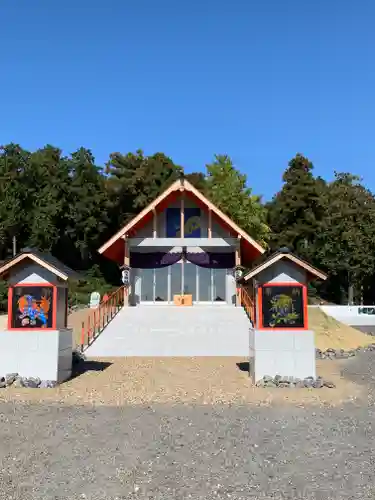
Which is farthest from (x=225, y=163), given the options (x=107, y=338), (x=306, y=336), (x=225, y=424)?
(x=225, y=424)

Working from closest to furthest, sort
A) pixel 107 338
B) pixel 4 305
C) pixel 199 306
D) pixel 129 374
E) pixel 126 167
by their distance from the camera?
1. pixel 129 374
2. pixel 107 338
3. pixel 199 306
4. pixel 4 305
5. pixel 126 167

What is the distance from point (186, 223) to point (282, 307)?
1439 centimetres

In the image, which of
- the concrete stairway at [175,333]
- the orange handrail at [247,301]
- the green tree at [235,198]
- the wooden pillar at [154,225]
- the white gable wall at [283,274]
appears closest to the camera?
the white gable wall at [283,274]

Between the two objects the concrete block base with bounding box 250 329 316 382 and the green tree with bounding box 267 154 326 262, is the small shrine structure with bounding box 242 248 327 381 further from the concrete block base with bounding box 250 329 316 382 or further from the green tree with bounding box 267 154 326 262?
the green tree with bounding box 267 154 326 262

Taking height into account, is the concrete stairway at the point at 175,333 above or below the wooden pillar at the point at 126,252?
below

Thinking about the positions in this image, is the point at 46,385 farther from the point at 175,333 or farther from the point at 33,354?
the point at 175,333

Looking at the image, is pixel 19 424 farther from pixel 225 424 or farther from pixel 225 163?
pixel 225 163

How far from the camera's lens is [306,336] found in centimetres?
1151

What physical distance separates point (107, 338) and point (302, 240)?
115 feet

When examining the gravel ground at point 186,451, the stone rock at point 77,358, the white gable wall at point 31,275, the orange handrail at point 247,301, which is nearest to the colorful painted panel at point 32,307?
the white gable wall at point 31,275

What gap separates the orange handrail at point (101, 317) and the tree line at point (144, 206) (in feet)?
62.2

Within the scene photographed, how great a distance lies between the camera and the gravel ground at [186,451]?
202 inches

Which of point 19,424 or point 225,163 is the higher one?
point 225,163

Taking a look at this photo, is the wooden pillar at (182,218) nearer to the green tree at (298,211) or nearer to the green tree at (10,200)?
the green tree at (298,211)
